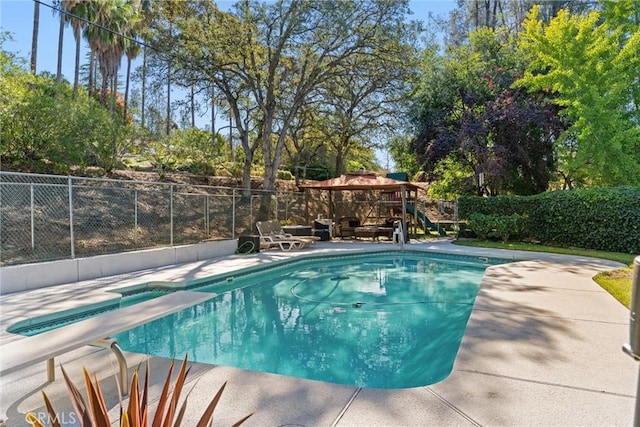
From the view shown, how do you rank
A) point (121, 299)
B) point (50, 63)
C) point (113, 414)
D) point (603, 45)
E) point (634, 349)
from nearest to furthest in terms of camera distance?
point (634, 349)
point (113, 414)
point (121, 299)
point (603, 45)
point (50, 63)

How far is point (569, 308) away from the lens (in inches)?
204

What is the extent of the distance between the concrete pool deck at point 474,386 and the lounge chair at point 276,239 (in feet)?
25.3

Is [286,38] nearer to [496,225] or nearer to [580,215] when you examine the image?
[496,225]

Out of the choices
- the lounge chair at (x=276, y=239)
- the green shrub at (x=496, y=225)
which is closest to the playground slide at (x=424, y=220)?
the green shrub at (x=496, y=225)

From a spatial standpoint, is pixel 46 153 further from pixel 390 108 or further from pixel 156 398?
pixel 390 108

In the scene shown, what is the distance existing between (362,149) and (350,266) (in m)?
12.5

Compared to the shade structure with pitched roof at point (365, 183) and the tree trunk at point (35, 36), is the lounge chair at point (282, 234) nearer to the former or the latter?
the shade structure with pitched roof at point (365, 183)

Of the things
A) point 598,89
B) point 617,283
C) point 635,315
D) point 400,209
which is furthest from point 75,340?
point 400,209

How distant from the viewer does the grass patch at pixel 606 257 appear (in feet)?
19.7

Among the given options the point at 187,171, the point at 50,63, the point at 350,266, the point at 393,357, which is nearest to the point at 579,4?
the point at 350,266

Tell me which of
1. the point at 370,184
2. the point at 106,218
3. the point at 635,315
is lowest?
the point at 635,315

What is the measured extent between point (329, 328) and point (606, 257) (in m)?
8.87

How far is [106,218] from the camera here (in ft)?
36.6

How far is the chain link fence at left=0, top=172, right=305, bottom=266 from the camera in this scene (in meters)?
8.99
